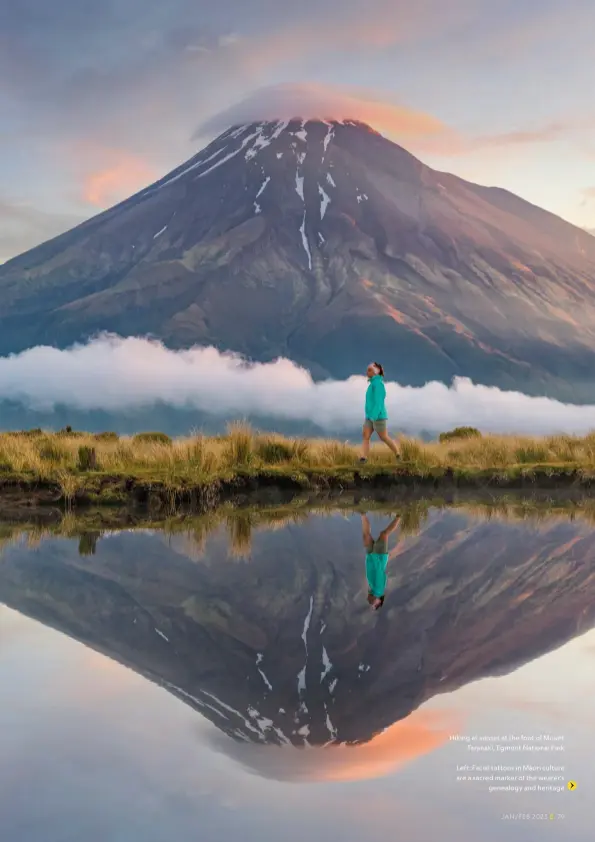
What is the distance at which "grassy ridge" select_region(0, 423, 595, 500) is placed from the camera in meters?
12.1

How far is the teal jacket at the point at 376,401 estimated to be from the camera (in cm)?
1448

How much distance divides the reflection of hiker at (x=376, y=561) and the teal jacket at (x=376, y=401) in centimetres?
445

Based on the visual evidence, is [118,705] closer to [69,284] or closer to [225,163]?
[225,163]

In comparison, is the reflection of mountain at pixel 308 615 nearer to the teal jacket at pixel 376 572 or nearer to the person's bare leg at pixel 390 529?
the teal jacket at pixel 376 572

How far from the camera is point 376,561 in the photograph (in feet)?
23.9

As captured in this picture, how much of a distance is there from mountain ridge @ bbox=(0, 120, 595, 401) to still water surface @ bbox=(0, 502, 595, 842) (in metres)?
131

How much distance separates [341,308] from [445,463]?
130 meters

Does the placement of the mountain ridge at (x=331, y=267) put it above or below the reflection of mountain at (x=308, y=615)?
above

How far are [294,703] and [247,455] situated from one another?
1039cm

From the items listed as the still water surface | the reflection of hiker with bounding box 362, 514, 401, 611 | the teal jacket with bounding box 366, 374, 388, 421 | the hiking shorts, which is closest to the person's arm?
the teal jacket with bounding box 366, 374, 388, 421

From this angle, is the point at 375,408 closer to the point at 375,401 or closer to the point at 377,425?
the point at 375,401

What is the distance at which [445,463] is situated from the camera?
14898mm

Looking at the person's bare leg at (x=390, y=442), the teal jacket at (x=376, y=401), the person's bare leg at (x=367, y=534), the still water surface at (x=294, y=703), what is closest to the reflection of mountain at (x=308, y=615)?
the still water surface at (x=294, y=703)

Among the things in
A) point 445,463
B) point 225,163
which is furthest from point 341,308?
point 445,463
